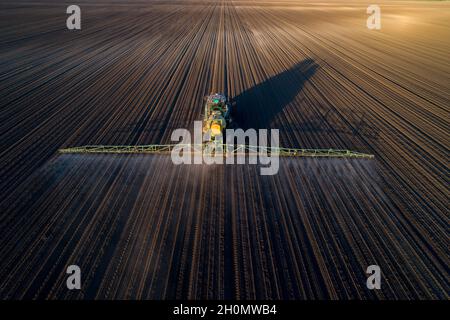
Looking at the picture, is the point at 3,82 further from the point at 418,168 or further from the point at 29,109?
the point at 418,168

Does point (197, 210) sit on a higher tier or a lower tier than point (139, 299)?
higher

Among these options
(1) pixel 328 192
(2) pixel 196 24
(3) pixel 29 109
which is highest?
(2) pixel 196 24

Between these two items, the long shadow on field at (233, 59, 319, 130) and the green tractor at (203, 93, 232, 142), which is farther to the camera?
the long shadow on field at (233, 59, 319, 130)

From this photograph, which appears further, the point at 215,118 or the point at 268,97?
the point at 268,97

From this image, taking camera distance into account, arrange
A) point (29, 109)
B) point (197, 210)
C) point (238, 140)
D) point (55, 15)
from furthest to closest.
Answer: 1. point (55, 15)
2. point (29, 109)
3. point (238, 140)
4. point (197, 210)

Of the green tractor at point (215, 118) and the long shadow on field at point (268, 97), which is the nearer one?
the green tractor at point (215, 118)

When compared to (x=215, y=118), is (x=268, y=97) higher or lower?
A: higher

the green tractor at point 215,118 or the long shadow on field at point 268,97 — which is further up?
the long shadow on field at point 268,97

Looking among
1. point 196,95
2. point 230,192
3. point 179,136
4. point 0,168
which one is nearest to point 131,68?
point 196,95
